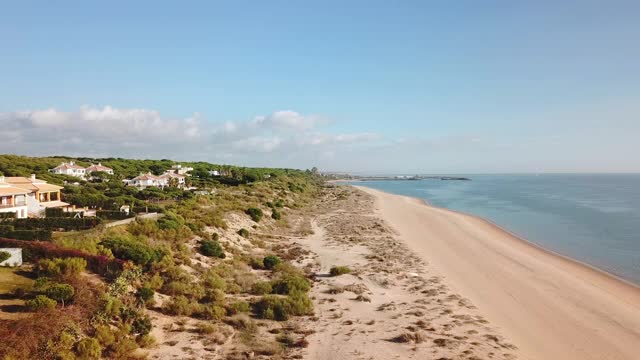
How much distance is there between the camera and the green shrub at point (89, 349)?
1298cm

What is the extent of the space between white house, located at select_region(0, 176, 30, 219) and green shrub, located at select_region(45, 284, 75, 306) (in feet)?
83.5

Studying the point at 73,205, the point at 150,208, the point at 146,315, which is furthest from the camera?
the point at 73,205

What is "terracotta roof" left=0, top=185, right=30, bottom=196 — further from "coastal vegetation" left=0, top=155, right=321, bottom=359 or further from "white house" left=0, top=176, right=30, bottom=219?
"coastal vegetation" left=0, top=155, right=321, bottom=359

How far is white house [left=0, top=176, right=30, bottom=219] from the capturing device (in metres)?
34.8

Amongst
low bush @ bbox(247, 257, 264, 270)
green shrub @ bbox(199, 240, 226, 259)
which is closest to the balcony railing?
→ green shrub @ bbox(199, 240, 226, 259)

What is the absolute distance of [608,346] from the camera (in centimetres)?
1795

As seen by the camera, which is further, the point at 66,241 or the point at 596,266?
the point at 596,266

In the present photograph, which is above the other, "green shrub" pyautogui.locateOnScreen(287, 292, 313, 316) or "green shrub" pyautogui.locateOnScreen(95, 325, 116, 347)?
"green shrub" pyautogui.locateOnScreen(95, 325, 116, 347)

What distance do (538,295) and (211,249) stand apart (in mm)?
21328

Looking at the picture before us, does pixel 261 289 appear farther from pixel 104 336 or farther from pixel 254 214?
pixel 254 214

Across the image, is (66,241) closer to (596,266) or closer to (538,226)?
(596,266)

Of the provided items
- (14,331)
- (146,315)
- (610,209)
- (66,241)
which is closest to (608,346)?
(146,315)

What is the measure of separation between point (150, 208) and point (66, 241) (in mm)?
20508

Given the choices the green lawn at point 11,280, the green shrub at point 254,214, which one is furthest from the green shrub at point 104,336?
the green shrub at point 254,214
